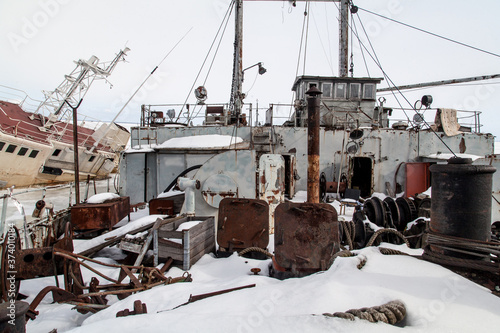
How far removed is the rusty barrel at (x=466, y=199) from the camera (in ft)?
9.82

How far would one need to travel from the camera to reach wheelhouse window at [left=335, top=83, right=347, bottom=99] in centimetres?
1588

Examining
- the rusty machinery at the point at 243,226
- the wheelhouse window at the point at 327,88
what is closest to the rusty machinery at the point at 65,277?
the rusty machinery at the point at 243,226

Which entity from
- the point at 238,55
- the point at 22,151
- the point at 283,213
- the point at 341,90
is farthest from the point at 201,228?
the point at 22,151

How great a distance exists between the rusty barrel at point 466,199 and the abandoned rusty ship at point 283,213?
0.01m

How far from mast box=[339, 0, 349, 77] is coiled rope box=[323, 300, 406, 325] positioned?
16.4 meters

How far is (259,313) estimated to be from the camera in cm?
237

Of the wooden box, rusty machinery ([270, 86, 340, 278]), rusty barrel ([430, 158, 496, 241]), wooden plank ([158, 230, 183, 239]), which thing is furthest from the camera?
the wooden box

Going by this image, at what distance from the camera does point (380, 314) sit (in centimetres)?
217

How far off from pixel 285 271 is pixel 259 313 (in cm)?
218

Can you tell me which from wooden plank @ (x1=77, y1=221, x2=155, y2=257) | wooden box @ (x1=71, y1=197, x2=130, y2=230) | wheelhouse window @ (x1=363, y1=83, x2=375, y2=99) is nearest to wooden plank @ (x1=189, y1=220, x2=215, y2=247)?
wooden plank @ (x1=77, y1=221, x2=155, y2=257)

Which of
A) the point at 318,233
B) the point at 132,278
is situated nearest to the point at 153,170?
the point at 132,278

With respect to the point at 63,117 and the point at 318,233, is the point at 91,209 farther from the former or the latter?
the point at 63,117

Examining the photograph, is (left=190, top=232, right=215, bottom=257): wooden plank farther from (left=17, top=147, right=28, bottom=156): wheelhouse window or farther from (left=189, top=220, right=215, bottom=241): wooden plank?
(left=17, top=147, right=28, bottom=156): wheelhouse window

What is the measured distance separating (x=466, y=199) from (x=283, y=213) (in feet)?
8.07
